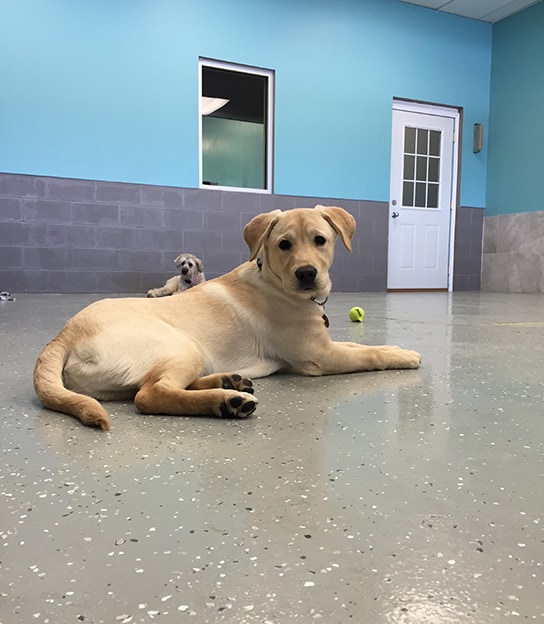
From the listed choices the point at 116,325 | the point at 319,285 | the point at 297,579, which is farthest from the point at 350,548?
the point at 319,285

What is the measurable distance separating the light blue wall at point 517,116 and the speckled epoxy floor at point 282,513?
8105mm

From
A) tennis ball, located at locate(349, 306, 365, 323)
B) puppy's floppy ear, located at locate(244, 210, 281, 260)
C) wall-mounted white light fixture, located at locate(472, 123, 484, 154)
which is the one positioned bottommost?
tennis ball, located at locate(349, 306, 365, 323)

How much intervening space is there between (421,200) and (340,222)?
7.33m

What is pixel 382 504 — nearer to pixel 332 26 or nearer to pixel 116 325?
pixel 116 325

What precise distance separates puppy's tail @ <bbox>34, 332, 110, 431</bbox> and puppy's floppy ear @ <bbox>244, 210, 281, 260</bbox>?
31.5 inches

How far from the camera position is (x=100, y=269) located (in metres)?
6.88

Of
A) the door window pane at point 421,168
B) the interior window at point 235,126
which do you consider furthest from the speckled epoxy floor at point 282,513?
the door window pane at point 421,168

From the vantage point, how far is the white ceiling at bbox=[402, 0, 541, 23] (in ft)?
26.9

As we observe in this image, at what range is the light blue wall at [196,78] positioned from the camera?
629cm

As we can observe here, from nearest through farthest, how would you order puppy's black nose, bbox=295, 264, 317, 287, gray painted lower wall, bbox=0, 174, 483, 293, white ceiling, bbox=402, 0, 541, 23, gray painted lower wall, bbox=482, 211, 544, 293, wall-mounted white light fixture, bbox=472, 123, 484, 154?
puppy's black nose, bbox=295, 264, 317, 287 < gray painted lower wall, bbox=0, 174, 483, 293 < white ceiling, bbox=402, 0, 541, 23 < gray painted lower wall, bbox=482, 211, 544, 293 < wall-mounted white light fixture, bbox=472, 123, 484, 154

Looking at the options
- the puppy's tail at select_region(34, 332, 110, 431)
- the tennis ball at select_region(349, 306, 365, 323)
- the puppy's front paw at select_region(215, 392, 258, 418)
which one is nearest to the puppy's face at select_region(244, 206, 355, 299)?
the puppy's front paw at select_region(215, 392, 258, 418)

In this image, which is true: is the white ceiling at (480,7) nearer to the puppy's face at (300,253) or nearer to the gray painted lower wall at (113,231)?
the gray painted lower wall at (113,231)

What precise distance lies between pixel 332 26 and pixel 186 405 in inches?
313

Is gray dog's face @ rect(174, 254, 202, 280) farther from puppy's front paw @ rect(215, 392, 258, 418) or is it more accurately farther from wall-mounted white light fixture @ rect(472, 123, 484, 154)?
wall-mounted white light fixture @ rect(472, 123, 484, 154)
